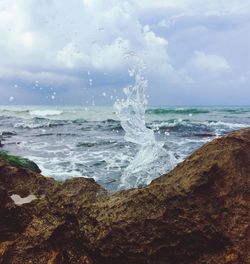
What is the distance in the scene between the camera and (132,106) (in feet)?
35.7

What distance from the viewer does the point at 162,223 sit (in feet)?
10.3

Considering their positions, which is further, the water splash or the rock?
the water splash

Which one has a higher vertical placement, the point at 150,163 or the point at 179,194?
the point at 179,194

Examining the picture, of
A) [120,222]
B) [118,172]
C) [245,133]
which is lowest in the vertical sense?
[118,172]

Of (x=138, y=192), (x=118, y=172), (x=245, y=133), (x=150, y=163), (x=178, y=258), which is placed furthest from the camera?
(x=118, y=172)

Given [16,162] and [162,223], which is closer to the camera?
[162,223]

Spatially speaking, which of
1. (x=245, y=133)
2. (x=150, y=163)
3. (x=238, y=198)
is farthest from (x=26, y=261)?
(x=150, y=163)

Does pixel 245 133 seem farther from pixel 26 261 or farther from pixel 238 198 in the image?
pixel 26 261

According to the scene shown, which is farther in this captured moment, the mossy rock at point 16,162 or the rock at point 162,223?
the mossy rock at point 16,162

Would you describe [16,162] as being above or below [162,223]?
below

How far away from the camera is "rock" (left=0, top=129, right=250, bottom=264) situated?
10.1 feet

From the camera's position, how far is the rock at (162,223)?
10.1 ft

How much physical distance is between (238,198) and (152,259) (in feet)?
2.59

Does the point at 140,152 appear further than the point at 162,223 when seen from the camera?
Yes
